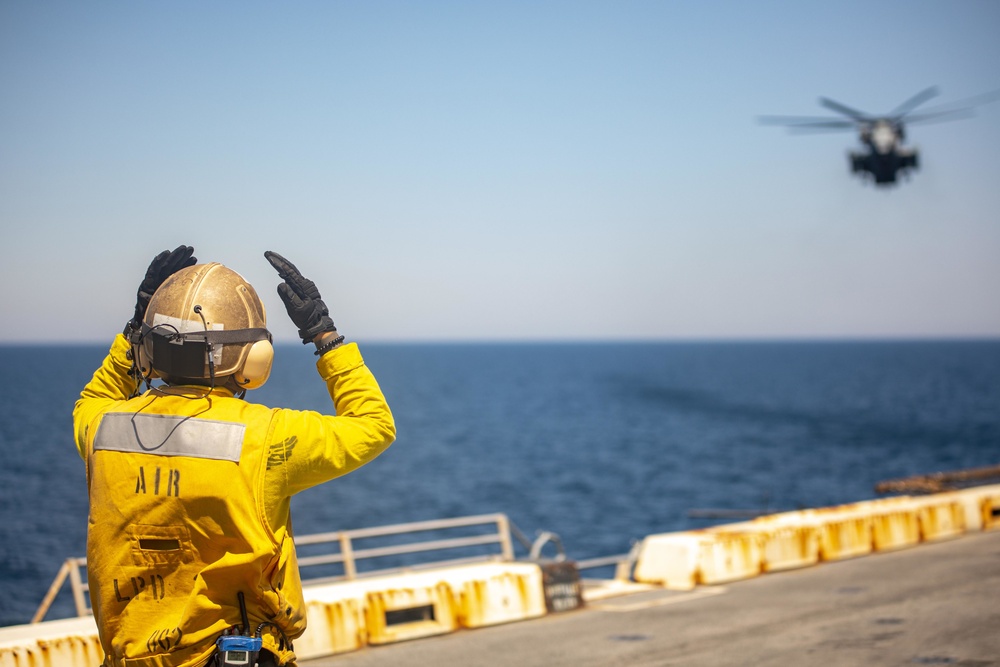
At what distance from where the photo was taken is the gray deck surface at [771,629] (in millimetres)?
6863

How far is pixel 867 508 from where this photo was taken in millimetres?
11375

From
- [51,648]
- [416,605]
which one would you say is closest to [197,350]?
[51,648]

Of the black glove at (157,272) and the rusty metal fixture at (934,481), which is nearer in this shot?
the black glove at (157,272)

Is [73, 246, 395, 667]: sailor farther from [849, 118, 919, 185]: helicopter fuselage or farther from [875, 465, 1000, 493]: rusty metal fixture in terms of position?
[849, 118, 919, 185]: helicopter fuselage

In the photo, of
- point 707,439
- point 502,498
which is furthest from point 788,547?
point 707,439

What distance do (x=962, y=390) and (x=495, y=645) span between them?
130 m

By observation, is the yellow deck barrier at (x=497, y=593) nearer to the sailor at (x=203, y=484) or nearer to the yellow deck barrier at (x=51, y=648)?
the yellow deck barrier at (x=51, y=648)

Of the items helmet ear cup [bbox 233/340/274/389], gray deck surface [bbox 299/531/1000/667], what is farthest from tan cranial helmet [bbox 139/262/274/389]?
gray deck surface [bbox 299/531/1000/667]

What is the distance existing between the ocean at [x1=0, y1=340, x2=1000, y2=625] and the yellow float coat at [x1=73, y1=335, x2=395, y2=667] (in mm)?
11632

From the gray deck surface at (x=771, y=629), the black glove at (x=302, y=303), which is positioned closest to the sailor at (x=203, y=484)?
the black glove at (x=302, y=303)

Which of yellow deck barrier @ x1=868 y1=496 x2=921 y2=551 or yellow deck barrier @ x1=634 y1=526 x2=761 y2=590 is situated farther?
yellow deck barrier @ x1=868 y1=496 x2=921 y2=551

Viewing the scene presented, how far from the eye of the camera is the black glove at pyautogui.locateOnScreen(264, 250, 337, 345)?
330 cm

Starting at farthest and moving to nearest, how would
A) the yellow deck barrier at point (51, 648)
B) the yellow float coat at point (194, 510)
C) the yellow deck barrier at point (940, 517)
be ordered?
the yellow deck barrier at point (940, 517) → the yellow deck barrier at point (51, 648) → the yellow float coat at point (194, 510)

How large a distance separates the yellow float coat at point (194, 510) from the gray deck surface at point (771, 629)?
4.16 m
